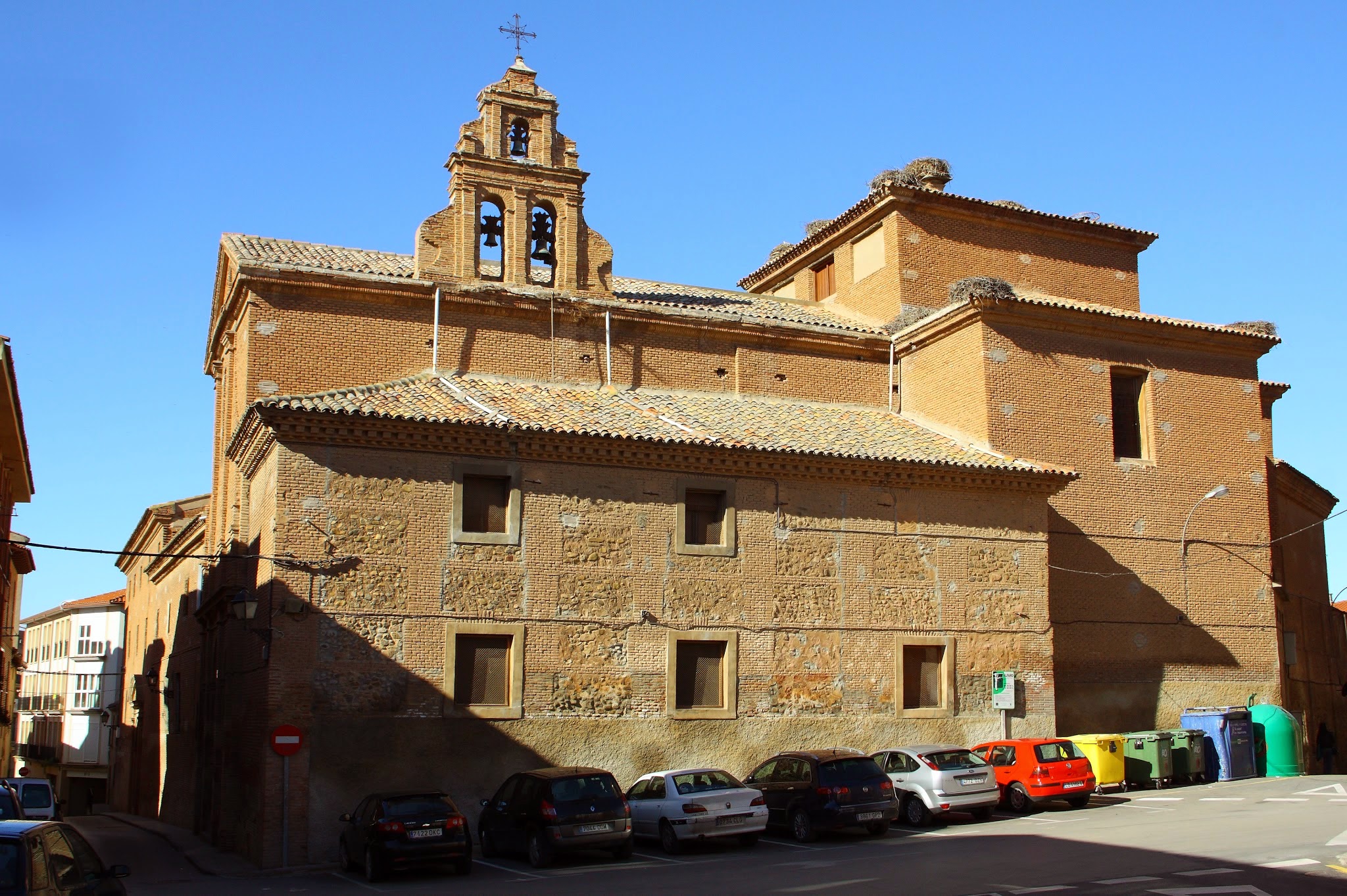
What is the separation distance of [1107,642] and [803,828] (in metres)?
9.67

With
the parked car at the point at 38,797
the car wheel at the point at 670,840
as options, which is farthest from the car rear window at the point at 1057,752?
the parked car at the point at 38,797

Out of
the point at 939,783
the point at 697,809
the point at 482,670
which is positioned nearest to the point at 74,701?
the point at 482,670

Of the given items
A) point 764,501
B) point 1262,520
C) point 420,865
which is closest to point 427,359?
point 764,501

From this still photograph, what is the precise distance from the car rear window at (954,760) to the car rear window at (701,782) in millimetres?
3180

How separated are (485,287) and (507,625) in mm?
7097

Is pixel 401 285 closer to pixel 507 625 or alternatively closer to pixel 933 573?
pixel 507 625

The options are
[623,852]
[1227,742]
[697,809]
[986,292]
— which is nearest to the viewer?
[623,852]

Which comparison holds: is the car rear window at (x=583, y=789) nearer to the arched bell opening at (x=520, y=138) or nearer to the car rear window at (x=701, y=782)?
the car rear window at (x=701, y=782)

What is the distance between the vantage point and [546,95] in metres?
24.6

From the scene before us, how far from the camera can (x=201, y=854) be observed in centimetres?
2038

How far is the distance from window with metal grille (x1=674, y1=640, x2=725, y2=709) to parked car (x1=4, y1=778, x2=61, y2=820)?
956cm

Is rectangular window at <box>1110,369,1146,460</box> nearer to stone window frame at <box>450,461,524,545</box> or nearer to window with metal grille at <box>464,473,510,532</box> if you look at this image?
stone window frame at <box>450,461,524,545</box>

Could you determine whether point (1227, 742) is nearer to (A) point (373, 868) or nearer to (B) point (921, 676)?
(B) point (921, 676)

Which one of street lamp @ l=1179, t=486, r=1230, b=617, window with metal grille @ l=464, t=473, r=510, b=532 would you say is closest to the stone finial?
street lamp @ l=1179, t=486, r=1230, b=617
